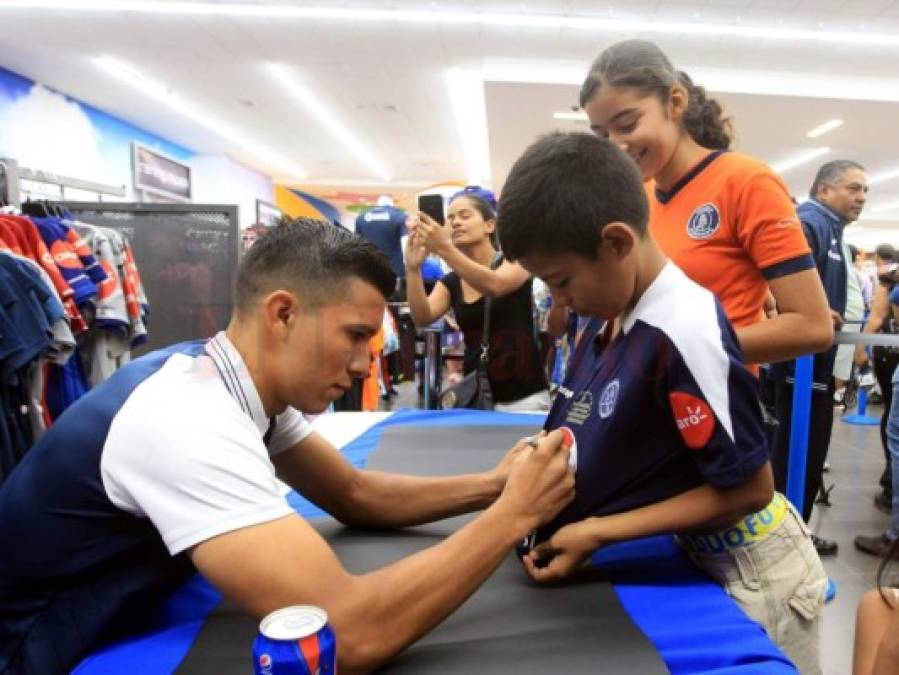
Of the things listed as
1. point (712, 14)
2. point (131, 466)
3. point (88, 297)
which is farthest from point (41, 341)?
point (712, 14)

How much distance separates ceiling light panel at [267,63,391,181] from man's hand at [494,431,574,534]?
6.85 m

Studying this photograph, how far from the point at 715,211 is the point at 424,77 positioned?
649 cm

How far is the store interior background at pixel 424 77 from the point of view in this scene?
5.09m

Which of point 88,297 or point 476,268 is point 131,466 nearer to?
point 476,268

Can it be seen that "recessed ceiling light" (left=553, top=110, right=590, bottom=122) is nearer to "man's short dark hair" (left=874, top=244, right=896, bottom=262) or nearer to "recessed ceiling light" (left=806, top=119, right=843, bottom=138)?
"recessed ceiling light" (left=806, top=119, right=843, bottom=138)

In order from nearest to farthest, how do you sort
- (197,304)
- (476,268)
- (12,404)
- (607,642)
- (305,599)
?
(305,599)
(607,642)
(476,268)
(12,404)
(197,304)

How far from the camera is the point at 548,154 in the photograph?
0.91 metres

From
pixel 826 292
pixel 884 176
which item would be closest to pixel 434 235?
pixel 826 292

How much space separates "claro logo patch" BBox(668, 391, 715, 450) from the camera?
799mm

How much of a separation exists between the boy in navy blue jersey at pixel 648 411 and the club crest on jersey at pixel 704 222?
36 cm

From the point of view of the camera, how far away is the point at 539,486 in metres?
0.89

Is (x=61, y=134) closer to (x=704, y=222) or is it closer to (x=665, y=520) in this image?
(x=704, y=222)

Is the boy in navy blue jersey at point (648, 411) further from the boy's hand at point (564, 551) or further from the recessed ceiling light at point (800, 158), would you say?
the recessed ceiling light at point (800, 158)

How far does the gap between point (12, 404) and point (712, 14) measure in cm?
566
